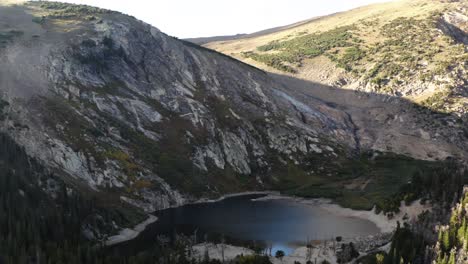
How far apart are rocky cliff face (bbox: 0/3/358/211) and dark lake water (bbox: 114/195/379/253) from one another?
10621 mm

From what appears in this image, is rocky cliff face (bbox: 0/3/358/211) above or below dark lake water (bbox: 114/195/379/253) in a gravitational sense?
above

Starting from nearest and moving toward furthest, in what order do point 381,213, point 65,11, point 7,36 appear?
1. point 381,213
2. point 7,36
3. point 65,11

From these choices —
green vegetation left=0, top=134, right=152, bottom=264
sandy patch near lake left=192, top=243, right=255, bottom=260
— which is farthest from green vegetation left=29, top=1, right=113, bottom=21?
sandy patch near lake left=192, top=243, right=255, bottom=260

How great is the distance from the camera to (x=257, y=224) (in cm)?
9900

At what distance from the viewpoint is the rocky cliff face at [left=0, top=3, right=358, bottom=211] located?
359ft

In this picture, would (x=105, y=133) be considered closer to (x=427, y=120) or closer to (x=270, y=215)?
(x=270, y=215)

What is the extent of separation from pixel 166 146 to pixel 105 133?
20770mm

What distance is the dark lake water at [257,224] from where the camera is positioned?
87.0 m

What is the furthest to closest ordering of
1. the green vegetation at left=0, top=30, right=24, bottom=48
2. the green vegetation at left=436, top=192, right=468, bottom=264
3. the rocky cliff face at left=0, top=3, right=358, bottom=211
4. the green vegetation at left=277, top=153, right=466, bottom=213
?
the green vegetation at left=0, top=30, right=24, bottom=48, the rocky cliff face at left=0, top=3, right=358, bottom=211, the green vegetation at left=277, top=153, right=466, bottom=213, the green vegetation at left=436, top=192, right=468, bottom=264

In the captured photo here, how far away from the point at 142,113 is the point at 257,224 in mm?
59565

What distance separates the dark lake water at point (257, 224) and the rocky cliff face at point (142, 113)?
34.8 ft

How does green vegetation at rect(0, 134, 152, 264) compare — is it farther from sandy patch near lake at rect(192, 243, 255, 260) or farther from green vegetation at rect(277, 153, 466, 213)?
green vegetation at rect(277, 153, 466, 213)

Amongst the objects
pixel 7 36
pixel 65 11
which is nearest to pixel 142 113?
pixel 7 36

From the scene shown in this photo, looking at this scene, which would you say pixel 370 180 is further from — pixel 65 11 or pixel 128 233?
pixel 65 11
